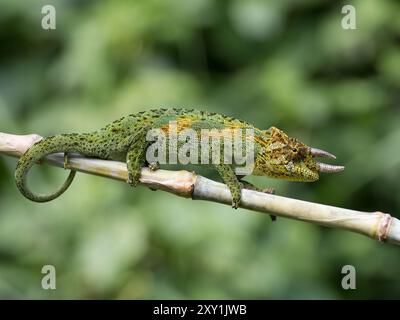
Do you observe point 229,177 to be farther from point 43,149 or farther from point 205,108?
point 205,108

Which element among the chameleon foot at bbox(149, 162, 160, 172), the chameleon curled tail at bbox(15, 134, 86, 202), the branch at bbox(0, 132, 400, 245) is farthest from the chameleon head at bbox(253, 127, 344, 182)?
the chameleon curled tail at bbox(15, 134, 86, 202)

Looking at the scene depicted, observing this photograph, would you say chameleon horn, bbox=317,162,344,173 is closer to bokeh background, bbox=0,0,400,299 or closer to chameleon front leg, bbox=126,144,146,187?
chameleon front leg, bbox=126,144,146,187

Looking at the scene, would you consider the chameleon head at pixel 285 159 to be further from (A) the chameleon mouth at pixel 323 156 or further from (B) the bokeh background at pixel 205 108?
(B) the bokeh background at pixel 205 108

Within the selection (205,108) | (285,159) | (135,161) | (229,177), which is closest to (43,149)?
(135,161)

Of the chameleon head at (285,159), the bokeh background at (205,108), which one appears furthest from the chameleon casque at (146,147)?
the bokeh background at (205,108)
